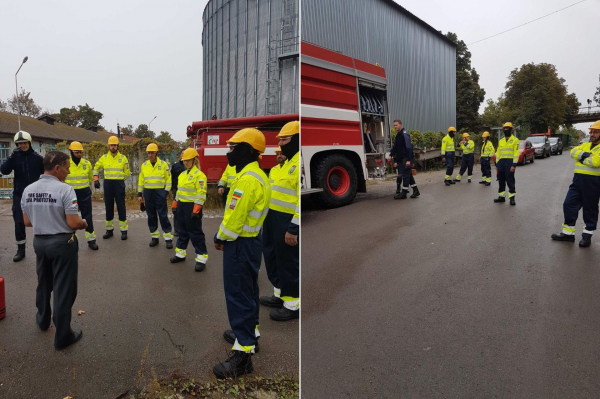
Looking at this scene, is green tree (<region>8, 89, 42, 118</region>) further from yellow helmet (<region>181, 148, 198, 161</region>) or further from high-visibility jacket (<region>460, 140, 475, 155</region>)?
high-visibility jacket (<region>460, 140, 475, 155</region>)

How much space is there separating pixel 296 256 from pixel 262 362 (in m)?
0.85

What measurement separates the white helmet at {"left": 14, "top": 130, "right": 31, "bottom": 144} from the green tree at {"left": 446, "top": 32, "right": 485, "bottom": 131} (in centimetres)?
394

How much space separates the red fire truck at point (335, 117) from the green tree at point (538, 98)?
Result: 96.7 inches

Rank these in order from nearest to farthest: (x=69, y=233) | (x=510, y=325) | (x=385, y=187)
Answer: (x=510, y=325) → (x=69, y=233) → (x=385, y=187)

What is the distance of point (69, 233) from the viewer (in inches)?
111

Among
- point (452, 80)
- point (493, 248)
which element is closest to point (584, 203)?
point (493, 248)

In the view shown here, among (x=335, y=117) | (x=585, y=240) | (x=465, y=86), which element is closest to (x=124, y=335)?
(x=465, y=86)

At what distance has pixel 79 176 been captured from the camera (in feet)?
17.9

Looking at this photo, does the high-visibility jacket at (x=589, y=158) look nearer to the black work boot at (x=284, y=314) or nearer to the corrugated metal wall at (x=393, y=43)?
the corrugated metal wall at (x=393, y=43)

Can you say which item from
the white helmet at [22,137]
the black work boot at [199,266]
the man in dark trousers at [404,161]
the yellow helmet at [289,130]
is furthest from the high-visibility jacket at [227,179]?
the man in dark trousers at [404,161]

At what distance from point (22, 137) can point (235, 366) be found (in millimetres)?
3271

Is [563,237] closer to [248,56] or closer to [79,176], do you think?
[248,56]

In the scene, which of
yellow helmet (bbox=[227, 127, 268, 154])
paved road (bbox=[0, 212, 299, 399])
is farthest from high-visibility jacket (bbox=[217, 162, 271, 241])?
paved road (bbox=[0, 212, 299, 399])

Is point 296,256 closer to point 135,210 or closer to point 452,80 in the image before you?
point 452,80
